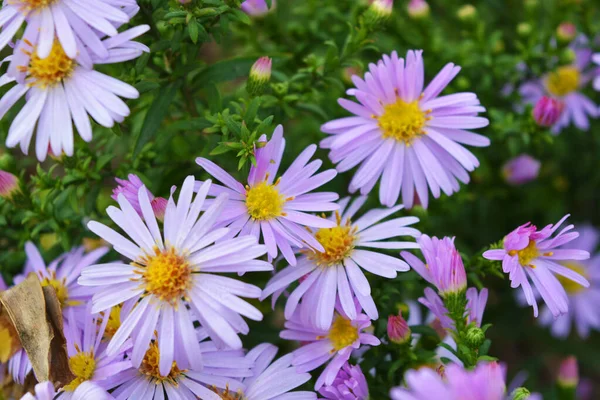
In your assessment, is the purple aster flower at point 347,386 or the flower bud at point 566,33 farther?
the flower bud at point 566,33

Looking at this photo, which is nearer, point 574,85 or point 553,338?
point 574,85

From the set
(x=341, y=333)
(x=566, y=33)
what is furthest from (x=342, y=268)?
(x=566, y=33)

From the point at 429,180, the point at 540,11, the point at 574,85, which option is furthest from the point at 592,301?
the point at 429,180

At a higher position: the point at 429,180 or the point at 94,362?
the point at 429,180

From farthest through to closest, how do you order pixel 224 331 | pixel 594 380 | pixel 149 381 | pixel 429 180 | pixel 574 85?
pixel 594 380, pixel 574 85, pixel 429 180, pixel 149 381, pixel 224 331

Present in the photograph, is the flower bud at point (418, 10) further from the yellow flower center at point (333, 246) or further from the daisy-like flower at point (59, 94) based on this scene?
the daisy-like flower at point (59, 94)

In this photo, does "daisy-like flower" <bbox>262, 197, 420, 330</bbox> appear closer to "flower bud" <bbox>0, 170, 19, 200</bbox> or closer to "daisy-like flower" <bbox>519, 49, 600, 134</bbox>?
"flower bud" <bbox>0, 170, 19, 200</bbox>

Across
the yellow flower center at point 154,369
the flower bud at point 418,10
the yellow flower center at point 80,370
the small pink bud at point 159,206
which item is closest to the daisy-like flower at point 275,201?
the small pink bud at point 159,206

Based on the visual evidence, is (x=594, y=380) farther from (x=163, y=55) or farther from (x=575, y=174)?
(x=163, y=55)
